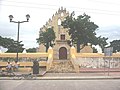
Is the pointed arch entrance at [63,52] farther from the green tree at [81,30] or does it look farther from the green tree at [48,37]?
the green tree at [48,37]

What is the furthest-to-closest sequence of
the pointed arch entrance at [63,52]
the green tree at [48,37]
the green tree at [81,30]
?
the green tree at [48,37], the pointed arch entrance at [63,52], the green tree at [81,30]

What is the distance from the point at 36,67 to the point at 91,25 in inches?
1126

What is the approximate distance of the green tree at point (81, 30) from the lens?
5356 cm

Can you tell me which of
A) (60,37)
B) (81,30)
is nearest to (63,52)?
(81,30)

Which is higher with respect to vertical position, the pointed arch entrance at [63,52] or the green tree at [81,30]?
the green tree at [81,30]

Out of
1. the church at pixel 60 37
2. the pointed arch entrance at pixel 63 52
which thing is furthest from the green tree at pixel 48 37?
the pointed arch entrance at pixel 63 52

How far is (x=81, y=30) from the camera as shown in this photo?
175 ft

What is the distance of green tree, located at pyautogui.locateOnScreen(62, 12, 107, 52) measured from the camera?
53562mm

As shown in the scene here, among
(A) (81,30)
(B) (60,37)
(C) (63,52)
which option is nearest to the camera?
(A) (81,30)

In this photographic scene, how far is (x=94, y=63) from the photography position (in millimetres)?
40844

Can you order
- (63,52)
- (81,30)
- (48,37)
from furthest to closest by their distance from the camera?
(48,37) → (63,52) → (81,30)

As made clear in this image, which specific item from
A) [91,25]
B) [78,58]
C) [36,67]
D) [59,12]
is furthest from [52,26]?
[36,67]

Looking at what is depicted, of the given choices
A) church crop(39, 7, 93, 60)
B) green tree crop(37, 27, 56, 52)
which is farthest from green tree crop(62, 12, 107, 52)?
green tree crop(37, 27, 56, 52)

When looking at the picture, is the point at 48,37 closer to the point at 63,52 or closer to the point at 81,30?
the point at 63,52
